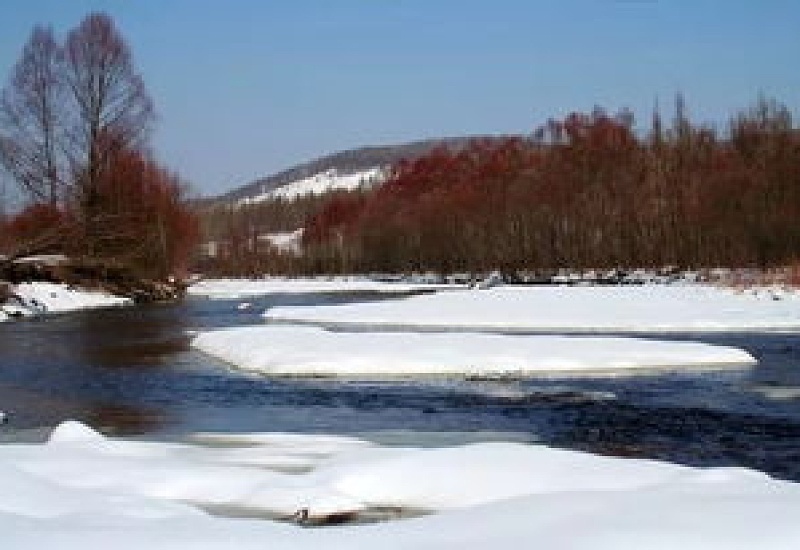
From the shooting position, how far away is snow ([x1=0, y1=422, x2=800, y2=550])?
22.1 ft

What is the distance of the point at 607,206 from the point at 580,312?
57768 mm

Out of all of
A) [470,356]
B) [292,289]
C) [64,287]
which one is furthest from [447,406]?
[292,289]

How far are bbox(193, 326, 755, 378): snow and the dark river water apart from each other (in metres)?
0.94

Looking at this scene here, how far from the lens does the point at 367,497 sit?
9.42 metres

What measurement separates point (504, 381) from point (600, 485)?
35.2 feet

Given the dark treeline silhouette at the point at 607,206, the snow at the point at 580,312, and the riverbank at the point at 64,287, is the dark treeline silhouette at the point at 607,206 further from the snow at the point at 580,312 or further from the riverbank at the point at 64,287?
the riverbank at the point at 64,287

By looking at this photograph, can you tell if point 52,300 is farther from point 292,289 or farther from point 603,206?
point 603,206

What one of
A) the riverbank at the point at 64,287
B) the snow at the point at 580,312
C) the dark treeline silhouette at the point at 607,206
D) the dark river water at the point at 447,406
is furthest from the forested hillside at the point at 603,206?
the dark river water at the point at 447,406

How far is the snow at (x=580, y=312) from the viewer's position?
31.4 meters

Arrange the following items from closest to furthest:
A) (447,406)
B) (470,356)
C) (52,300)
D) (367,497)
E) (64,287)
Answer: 1. (367,497)
2. (447,406)
3. (470,356)
4. (52,300)
5. (64,287)

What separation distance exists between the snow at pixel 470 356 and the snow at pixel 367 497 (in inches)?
346

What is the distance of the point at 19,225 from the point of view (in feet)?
179

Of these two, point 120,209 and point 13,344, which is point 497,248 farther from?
point 13,344

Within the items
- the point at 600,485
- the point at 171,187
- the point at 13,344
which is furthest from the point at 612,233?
the point at 600,485
